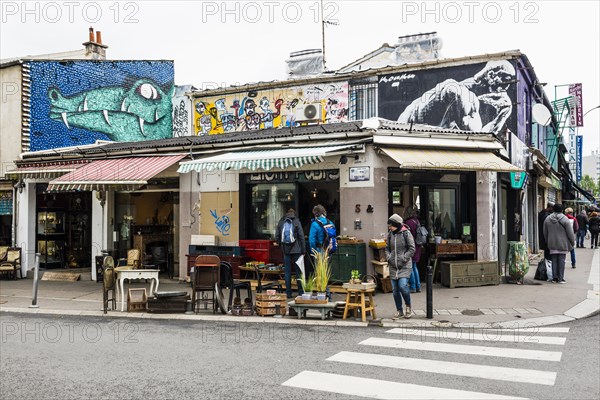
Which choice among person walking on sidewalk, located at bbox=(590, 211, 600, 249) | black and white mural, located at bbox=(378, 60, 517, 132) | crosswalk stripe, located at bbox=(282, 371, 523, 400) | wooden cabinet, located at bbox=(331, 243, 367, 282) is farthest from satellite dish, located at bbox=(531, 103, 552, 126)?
crosswalk stripe, located at bbox=(282, 371, 523, 400)

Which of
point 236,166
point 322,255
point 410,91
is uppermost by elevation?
point 410,91

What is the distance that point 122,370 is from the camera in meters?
6.47

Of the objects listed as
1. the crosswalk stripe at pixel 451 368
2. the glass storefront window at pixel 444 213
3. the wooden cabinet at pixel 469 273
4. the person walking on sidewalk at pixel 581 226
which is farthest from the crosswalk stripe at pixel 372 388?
the person walking on sidewalk at pixel 581 226

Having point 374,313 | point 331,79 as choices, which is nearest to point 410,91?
point 331,79

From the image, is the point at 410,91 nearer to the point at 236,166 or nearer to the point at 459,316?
the point at 236,166

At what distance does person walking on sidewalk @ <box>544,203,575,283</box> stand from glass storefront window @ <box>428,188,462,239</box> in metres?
2.20

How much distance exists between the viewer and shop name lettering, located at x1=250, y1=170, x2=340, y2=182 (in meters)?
13.0

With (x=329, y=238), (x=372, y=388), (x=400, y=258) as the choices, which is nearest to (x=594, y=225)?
(x=329, y=238)

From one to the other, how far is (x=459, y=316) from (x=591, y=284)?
17.3ft

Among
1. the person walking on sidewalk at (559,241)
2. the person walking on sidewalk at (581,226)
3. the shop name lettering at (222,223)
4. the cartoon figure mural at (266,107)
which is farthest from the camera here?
the person walking on sidewalk at (581,226)

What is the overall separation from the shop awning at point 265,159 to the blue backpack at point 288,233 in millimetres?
1307

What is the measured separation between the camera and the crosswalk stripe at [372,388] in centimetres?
546

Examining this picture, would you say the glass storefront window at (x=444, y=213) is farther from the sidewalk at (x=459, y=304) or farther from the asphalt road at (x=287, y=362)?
the asphalt road at (x=287, y=362)

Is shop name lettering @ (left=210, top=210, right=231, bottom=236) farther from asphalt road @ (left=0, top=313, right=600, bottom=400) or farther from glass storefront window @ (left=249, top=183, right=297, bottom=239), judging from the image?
asphalt road @ (left=0, top=313, right=600, bottom=400)
